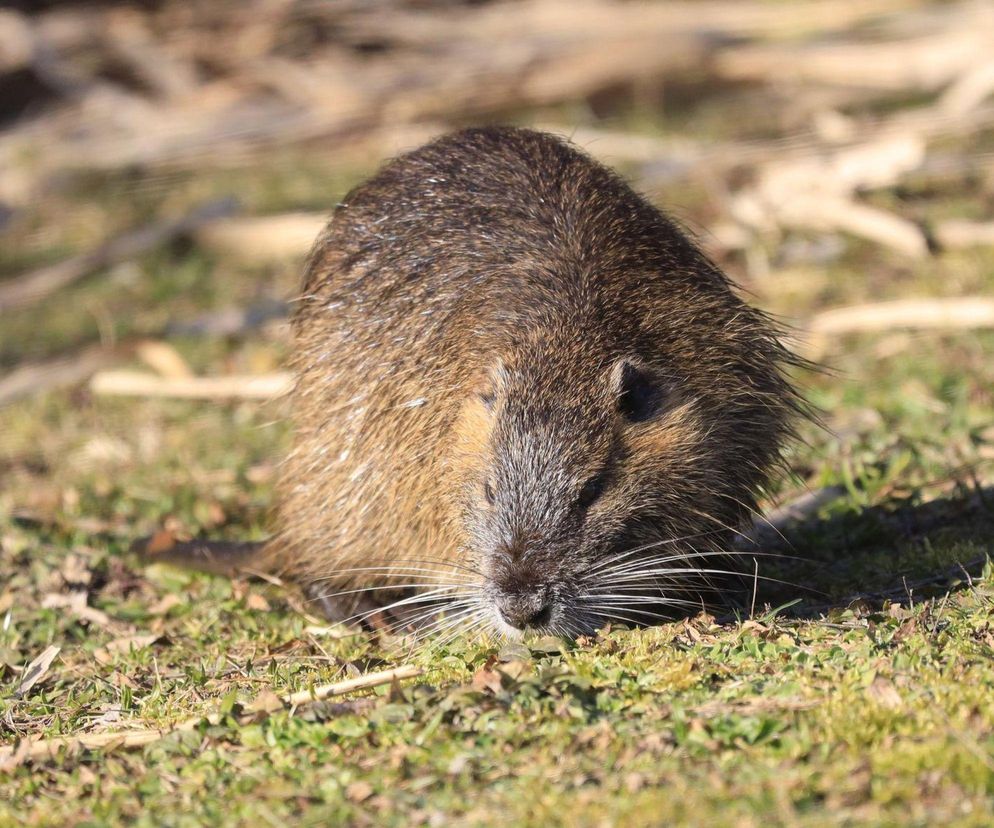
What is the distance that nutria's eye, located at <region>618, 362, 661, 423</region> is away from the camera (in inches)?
142

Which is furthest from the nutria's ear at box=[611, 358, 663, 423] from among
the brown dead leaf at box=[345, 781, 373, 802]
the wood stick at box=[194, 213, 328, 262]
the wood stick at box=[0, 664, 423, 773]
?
the wood stick at box=[194, 213, 328, 262]

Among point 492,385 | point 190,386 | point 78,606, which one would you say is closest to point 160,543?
point 78,606

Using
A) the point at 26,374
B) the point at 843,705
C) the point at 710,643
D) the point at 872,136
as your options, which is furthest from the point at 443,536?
the point at 872,136

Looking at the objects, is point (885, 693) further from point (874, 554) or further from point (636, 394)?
point (874, 554)

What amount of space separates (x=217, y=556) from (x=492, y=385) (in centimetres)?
127

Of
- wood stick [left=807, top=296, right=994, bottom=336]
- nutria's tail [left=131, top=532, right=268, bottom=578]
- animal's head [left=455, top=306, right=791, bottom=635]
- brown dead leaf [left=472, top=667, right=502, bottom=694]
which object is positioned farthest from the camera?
wood stick [left=807, top=296, right=994, bottom=336]

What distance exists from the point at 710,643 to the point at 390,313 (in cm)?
134

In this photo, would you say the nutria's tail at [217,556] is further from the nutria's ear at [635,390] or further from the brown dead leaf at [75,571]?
the nutria's ear at [635,390]

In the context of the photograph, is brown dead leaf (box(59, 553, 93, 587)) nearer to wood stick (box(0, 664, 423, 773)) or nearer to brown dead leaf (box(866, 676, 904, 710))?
wood stick (box(0, 664, 423, 773))

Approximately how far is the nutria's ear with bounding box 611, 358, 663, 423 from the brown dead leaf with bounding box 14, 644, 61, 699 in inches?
67.3

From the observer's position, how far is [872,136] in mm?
7895

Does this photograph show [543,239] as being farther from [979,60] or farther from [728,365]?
[979,60]

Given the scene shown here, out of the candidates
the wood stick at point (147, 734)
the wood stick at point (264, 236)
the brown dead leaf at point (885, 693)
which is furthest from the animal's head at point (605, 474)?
the wood stick at point (264, 236)

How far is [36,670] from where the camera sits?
3.93m
